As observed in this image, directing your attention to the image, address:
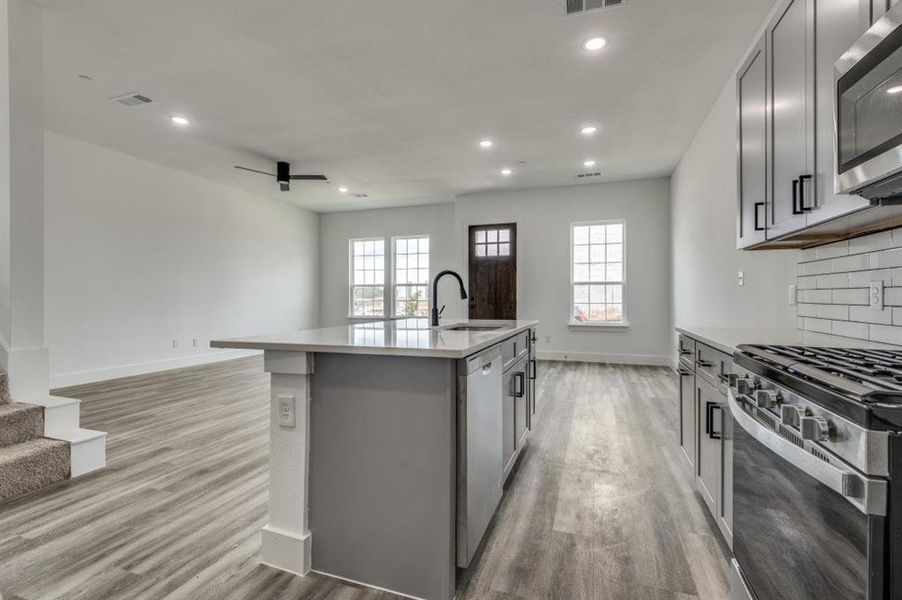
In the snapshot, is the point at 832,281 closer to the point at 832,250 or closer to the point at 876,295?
the point at 832,250

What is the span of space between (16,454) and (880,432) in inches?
144

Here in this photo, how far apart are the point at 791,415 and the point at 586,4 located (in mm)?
2689

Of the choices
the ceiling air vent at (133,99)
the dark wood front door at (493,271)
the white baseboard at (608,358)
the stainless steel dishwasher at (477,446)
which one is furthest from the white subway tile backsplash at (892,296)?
the dark wood front door at (493,271)

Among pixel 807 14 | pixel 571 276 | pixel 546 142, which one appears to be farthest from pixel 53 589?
pixel 571 276

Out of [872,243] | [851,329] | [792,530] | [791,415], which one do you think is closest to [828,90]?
[872,243]

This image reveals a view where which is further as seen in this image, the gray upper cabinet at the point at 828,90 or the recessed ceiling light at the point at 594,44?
the recessed ceiling light at the point at 594,44

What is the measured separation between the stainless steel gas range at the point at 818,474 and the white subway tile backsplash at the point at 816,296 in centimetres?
89

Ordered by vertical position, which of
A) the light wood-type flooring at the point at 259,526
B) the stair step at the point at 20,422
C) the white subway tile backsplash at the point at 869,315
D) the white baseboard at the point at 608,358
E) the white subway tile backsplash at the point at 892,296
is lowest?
the light wood-type flooring at the point at 259,526

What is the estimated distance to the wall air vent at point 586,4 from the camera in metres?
2.63

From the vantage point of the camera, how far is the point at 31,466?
242 centimetres

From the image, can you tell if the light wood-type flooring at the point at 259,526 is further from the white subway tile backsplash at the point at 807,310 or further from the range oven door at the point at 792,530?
the white subway tile backsplash at the point at 807,310

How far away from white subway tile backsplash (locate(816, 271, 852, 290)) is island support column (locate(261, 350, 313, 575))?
242 cm

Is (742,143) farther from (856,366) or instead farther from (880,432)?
(880,432)

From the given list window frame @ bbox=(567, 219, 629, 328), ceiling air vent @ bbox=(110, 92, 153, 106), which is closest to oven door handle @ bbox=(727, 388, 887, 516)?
ceiling air vent @ bbox=(110, 92, 153, 106)
